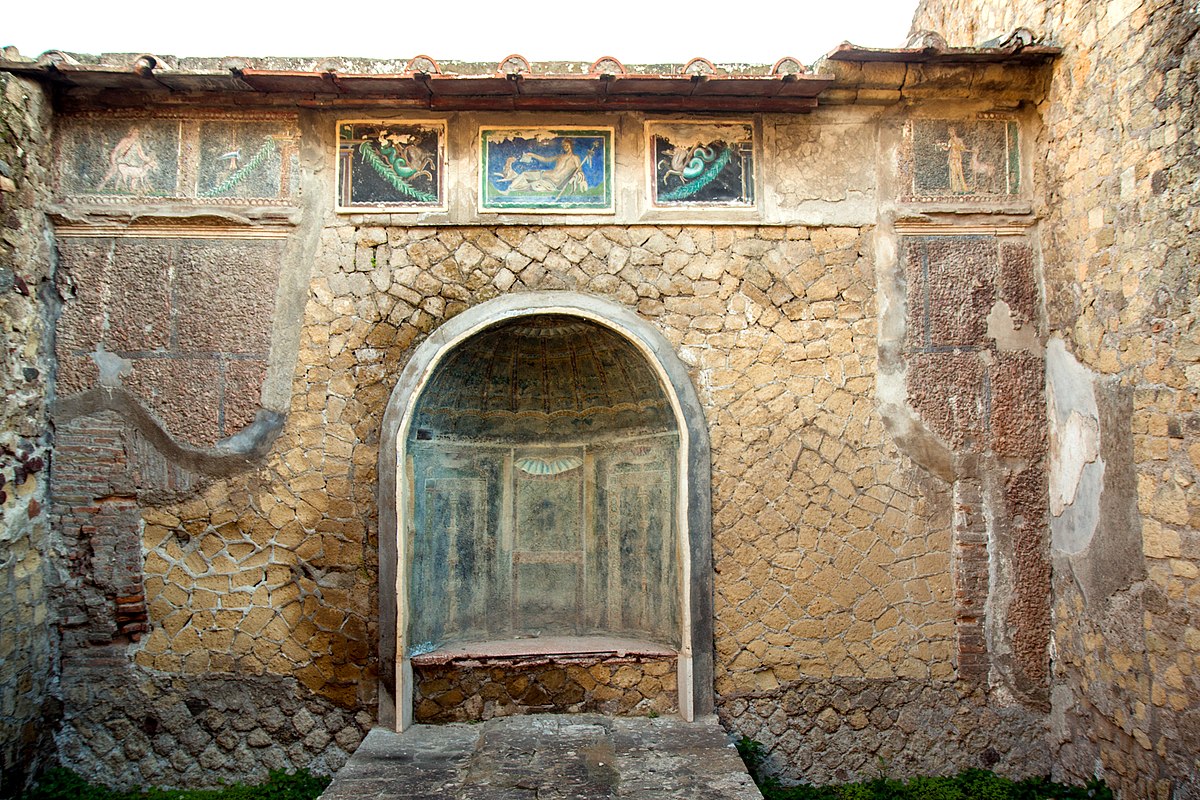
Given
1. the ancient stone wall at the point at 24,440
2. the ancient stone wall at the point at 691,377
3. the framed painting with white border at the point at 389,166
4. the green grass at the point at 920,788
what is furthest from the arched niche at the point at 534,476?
the ancient stone wall at the point at 24,440

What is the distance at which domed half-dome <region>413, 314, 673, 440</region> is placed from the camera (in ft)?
16.0

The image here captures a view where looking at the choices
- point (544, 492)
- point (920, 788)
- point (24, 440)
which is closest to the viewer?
point (24, 440)

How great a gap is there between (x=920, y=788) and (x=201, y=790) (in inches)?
165

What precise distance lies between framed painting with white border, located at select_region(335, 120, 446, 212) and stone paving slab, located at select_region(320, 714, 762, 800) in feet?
10.4

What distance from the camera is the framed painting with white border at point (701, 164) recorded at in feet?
15.6

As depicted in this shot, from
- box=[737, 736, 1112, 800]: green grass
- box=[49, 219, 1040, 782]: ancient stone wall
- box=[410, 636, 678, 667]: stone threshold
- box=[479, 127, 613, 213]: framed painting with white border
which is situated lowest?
box=[737, 736, 1112, 800]: green grass

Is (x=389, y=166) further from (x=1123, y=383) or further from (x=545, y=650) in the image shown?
(x=1123, y=383)

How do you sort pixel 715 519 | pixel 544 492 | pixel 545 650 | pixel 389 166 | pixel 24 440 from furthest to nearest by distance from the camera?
1. pixel 544 492
2. pixel 545 650
3. pixel 389 166
4. pixel 715 519
5. pixel 24 440

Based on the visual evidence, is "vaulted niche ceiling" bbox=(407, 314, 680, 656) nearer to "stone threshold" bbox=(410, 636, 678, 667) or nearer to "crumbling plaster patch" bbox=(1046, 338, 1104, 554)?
"stone threshold" bbox=(410, 636, 678, 667)

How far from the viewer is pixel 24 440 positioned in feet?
14.0

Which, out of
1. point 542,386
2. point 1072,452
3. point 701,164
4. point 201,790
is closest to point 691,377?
point 542,386

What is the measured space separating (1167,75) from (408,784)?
5.11 m

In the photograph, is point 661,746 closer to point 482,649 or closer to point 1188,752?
point 482,649

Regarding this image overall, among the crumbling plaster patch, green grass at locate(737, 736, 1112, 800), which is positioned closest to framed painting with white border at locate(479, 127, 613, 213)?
the crumbling plaster patch
